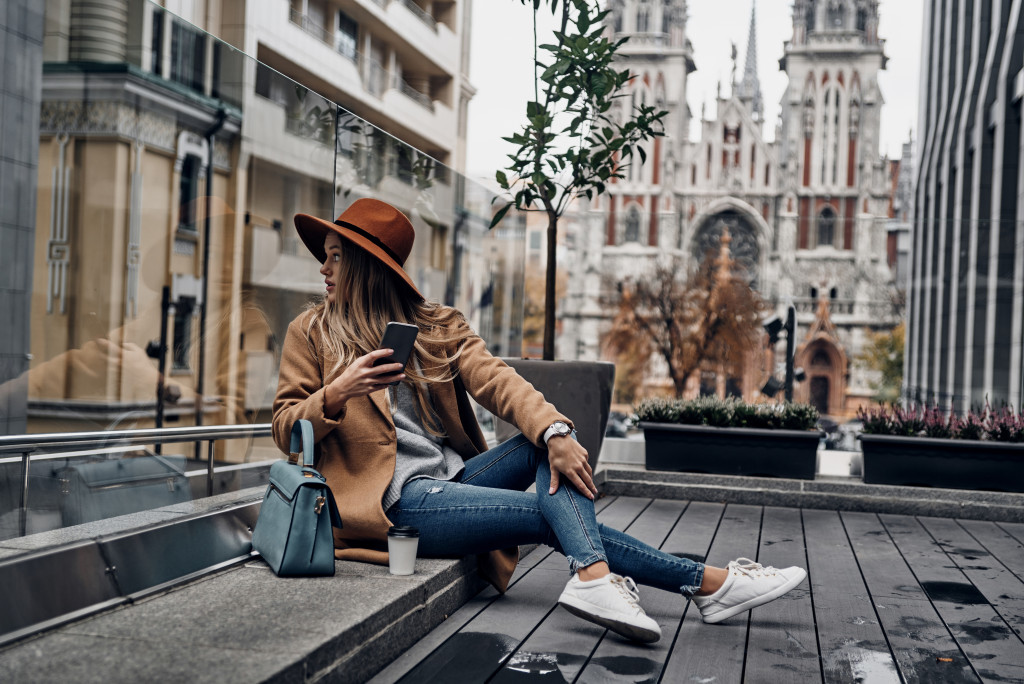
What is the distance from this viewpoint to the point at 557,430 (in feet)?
8.02

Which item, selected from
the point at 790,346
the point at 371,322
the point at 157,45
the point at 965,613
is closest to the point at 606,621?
the point at 371,322

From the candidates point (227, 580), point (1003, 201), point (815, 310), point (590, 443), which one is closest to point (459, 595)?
point (227, 580)

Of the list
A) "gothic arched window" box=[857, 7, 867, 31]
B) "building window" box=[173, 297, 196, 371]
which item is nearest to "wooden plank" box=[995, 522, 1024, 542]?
"building window" box=[173, 297, 196, 371]

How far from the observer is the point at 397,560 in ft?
7.85

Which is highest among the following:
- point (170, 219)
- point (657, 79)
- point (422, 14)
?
point (657, 79)

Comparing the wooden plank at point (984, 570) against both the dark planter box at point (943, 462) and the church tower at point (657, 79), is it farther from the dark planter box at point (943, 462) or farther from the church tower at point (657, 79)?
the church tower at point (657, 79)

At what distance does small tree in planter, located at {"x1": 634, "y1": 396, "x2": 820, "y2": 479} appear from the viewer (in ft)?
18.5

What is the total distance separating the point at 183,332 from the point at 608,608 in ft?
10.9

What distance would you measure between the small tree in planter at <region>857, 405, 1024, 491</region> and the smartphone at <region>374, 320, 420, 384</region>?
3965 millimetres

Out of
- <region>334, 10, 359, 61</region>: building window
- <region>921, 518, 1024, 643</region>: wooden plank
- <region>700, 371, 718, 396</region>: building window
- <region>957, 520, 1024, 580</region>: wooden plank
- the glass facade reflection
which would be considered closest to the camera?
<region>921, 518, 1024, 643</region>: wooden plank

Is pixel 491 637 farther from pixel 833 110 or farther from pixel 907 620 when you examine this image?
pixel 833 110

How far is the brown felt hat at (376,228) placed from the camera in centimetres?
259

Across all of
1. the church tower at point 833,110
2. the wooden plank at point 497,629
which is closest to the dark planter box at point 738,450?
the wooden plank at point 497,629

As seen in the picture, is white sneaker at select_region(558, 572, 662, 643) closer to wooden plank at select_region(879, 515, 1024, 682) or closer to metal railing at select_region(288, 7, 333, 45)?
wooden plank at select_region(879, 515, 1024, 682)
